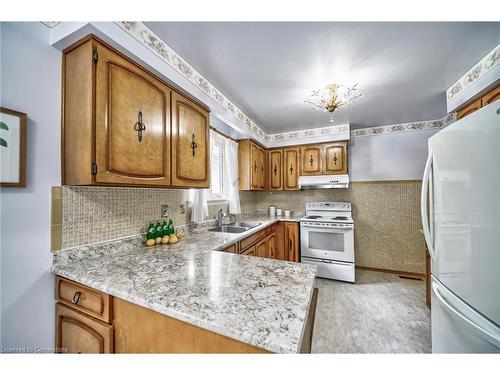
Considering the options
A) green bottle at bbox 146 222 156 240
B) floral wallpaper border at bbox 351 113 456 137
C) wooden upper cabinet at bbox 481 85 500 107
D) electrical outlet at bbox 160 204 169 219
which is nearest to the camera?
wooden upper cabinet at bbox 481 85 500 107

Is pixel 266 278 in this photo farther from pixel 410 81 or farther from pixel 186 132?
pixel 410 81

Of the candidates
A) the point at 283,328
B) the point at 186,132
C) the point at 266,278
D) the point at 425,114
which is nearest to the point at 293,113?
the point at 186,132

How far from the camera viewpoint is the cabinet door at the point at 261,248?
2.32 metres

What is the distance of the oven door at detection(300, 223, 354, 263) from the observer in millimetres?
2764

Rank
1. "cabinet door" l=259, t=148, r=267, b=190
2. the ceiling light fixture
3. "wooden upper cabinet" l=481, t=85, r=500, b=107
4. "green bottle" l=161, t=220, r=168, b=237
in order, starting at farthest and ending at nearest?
"cabinet door" l=259, t=148, r=267, b=190
the ceiling light fixture
"green bottle" l=161, t=220, r=168, b=237
"wooden upper cabinet" l=481, t=85, r=500, b=107

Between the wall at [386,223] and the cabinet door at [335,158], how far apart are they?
0.47 metres

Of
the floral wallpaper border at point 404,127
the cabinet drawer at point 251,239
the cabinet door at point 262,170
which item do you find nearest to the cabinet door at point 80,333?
the cabinet drawer at point 251,239

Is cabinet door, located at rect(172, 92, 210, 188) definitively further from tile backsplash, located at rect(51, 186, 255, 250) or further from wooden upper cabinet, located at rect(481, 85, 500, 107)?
wooden upper cabinet, located at rect(481, 85, 500, 107)

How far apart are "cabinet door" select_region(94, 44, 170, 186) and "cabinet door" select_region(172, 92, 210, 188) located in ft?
0.25

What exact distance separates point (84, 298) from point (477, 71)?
3.16 meters

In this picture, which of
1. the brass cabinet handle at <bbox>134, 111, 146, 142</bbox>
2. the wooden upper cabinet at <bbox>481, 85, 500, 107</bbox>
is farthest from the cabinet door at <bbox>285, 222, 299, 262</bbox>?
the brass cabinet handle at <bbox>134, 111, 146, 142</bbox>
